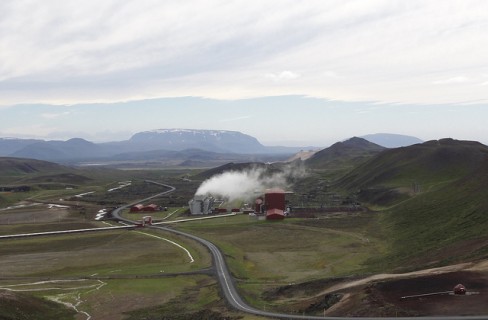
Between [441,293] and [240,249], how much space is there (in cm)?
6830

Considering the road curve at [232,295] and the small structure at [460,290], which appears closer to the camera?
the road curve at [232,295]

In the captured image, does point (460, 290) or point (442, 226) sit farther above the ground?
point (460, 290)

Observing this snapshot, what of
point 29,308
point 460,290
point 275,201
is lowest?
point 29,308

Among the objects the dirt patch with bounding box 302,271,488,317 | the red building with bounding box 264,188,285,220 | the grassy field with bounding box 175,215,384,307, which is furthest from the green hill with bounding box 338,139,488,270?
the red building with bounding box 264,188,285,220

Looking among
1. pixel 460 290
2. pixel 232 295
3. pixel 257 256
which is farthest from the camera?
pixel 257 256

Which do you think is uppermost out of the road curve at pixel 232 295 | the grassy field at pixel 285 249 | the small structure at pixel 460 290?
the small structure at pixel 460 290

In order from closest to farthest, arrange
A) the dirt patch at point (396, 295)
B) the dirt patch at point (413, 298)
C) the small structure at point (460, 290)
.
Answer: the dirt patch at point (413, 298) < the dirt patch at point (396, 295) < the small structure at point (460, 290)

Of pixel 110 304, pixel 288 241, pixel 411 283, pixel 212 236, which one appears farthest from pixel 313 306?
pixel 212 236

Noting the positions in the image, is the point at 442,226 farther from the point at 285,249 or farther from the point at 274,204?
the point at 274,204

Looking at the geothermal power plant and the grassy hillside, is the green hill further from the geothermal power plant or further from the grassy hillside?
the grassy hillside

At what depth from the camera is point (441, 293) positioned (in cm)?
5803

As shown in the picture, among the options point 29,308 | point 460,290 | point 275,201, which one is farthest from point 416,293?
point 275,201

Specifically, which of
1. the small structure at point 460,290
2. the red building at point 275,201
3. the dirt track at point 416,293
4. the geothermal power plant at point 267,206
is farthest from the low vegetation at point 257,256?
the small structure at point 460,290

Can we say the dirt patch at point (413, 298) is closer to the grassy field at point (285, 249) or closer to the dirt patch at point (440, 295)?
the dirt patch at point (440, 295)
